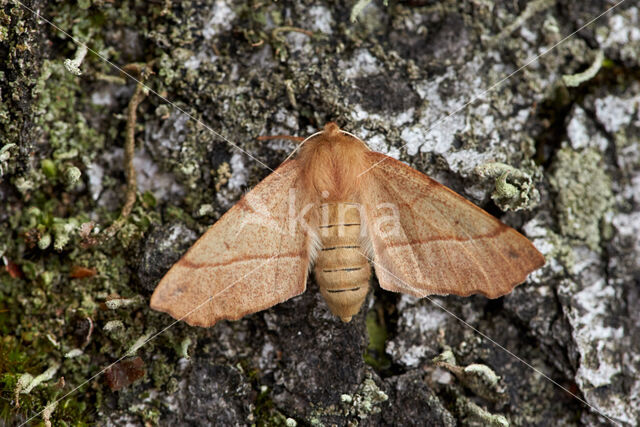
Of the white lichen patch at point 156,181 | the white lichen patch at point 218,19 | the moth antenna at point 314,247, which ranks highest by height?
the white lichen patch at point 218,19

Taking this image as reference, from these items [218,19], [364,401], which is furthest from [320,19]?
[364,401]

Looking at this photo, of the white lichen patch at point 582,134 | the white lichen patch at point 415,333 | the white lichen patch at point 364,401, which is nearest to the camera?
the white lichen patch at point 364,401

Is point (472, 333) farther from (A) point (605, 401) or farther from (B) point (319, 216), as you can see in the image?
(B) point (319, 216)

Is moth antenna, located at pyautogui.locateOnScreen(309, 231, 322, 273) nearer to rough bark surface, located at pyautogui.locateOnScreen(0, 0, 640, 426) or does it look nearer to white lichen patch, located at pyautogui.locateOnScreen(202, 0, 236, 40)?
rough bark surface, located at pyautogui.locateOnScreen(0, 0, 640, 426)

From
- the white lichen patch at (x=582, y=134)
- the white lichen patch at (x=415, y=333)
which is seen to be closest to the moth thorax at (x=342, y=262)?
the white lichen patch at (x=415, y=333)

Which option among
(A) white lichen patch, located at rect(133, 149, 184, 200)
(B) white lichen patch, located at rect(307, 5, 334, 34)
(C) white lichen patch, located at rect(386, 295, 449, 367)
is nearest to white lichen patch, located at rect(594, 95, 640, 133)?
(C) white lichen patch, located at rect(386, 295, 449, 367)

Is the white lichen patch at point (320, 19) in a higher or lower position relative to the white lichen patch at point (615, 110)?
higher

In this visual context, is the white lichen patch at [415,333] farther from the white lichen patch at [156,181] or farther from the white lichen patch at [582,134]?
the white lichen patch at [156,181]

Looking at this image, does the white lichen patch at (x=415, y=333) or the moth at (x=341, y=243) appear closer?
the moth at (x=341, y=243)

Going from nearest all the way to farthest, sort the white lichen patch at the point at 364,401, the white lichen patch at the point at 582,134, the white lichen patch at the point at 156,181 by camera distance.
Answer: the white lichen patch at the point at 364,401 < the white lichen patch at the point at 156,181 < the white lichen patch at the point at 582,134

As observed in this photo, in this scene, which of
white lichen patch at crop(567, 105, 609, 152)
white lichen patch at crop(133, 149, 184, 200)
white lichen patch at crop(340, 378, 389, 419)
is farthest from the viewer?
white lichen patch at crop(567, 105, 609, 152)
